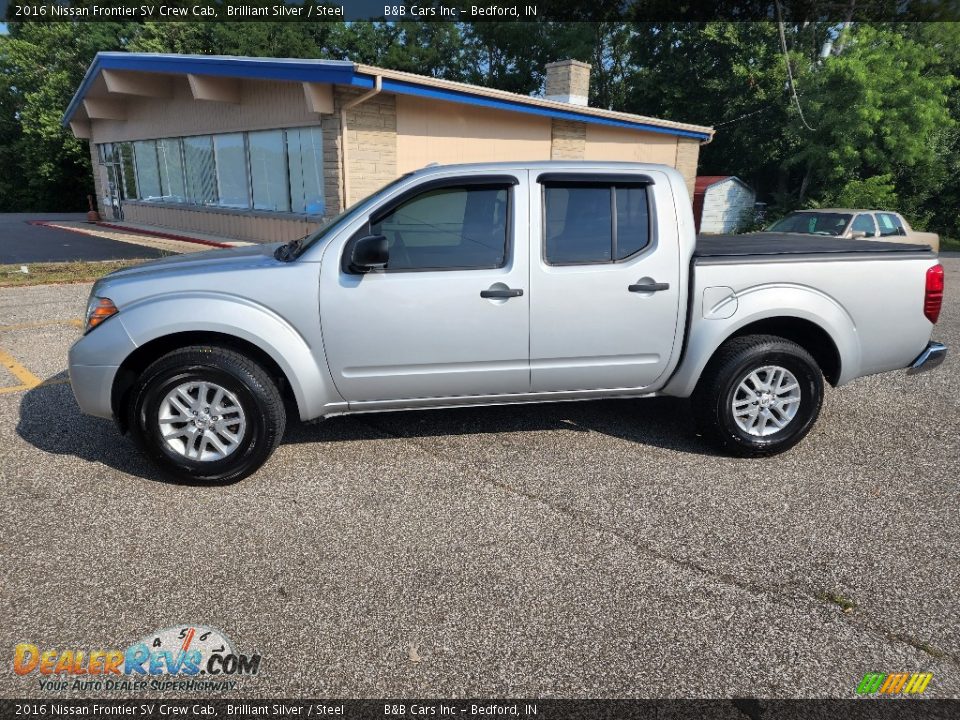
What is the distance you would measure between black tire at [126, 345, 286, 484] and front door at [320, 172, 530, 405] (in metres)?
0.44

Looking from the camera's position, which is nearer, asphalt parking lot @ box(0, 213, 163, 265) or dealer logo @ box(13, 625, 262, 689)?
dealer logo @ box(13, 625, 262, 689)

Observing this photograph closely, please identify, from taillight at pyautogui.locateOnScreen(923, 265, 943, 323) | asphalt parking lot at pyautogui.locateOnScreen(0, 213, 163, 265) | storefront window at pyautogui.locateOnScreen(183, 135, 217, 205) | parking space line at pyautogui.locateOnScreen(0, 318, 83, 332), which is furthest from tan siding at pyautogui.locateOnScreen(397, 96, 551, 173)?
taillight at pyautogui.locateOnScreen(923, 265, 943, 323)

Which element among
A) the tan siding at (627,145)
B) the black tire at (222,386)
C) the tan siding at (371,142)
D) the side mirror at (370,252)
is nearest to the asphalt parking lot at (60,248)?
the tan siding at (371,142)

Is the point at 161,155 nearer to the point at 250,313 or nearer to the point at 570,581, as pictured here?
the point at 250,313

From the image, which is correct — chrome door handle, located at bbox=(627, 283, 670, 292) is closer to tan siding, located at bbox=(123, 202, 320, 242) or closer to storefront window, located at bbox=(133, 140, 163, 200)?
tan siding, located at bbox=(123, 202, 320, 242)

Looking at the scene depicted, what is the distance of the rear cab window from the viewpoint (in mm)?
4133

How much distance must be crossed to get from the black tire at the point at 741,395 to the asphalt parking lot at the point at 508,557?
14cm

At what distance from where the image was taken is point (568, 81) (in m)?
18.3

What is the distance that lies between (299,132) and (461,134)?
348 cm

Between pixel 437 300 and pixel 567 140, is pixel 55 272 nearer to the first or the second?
pixel 437 300

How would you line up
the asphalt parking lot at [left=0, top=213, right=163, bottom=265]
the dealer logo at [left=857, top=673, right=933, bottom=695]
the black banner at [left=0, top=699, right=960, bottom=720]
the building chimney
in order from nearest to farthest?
the black banner at [left=0, top=699, right=960, bottom=720] < the dealer logo at [left=857, top=673, right=933, bottom=695] < the asphalt parking lot at [left=0, top=213, right=163, bottom=265] < the building chimney

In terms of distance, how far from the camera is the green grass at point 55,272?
10938 mm

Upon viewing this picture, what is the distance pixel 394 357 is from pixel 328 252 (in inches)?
29.1

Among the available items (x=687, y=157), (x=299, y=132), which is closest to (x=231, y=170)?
(x=299, y=132)
